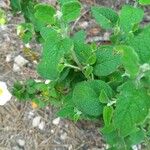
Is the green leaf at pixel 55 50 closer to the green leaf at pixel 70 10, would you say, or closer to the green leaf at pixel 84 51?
the green leaf at pixel 70 10

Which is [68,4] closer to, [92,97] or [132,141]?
[92,97]

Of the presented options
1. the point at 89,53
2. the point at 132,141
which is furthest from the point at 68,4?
the point at 132,141

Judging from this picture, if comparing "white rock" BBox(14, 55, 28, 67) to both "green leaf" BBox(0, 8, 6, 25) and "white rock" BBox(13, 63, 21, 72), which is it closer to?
"white rock" BBox(13, 63, 21, 72)

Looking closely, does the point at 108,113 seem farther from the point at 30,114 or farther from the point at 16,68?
the point at 16,68

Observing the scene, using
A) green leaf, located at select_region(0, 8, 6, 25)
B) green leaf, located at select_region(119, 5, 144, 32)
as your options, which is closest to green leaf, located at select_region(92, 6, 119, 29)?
green leaf, located at select_region(119, 5, 144, 32)

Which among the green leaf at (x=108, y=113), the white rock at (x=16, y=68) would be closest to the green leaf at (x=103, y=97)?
the green leaf at (x=108, y=113)

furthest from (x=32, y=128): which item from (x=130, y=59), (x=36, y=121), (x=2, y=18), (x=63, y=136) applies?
(x=130, y=59)
